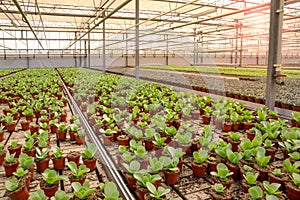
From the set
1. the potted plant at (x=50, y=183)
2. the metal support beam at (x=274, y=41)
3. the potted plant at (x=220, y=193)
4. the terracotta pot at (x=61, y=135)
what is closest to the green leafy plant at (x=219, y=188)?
the potted plant at (x=220, y=193)

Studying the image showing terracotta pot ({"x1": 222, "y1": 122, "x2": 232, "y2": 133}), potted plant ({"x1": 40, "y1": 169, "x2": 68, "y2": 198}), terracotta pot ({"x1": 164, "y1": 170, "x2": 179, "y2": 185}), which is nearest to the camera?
potted plant ({"x1": 40, "y1": 169, "x2": 68, "y2": 198})

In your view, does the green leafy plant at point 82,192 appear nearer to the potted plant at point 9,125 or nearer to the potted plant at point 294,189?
the potted plant at point 294,189

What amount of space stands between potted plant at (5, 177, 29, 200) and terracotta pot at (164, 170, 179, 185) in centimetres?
106

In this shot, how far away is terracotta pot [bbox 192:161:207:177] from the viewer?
219 cm

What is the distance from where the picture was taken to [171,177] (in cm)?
207

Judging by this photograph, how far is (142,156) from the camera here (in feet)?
7.29

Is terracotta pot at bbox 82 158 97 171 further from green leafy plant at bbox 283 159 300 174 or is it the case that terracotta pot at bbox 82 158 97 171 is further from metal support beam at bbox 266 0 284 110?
metal support beam at bbox 266 0 284 110

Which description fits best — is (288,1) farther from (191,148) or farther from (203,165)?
(203,165)

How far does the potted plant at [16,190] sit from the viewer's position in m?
1.73

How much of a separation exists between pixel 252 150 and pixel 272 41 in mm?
2397

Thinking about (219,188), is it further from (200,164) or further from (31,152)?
(31,152)

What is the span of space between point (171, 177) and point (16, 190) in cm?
115

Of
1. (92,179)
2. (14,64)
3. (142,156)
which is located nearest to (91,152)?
(92,179)

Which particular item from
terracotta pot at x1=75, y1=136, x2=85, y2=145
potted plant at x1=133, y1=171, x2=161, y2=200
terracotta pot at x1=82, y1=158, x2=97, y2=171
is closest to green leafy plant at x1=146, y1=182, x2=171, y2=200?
potted plant at x1=133, y1=171, x2=161, y2=200
